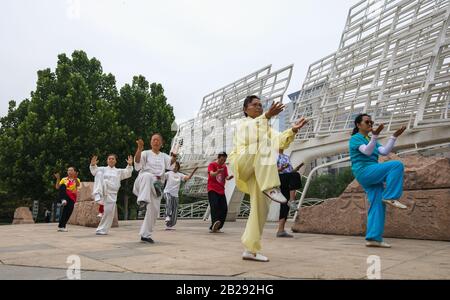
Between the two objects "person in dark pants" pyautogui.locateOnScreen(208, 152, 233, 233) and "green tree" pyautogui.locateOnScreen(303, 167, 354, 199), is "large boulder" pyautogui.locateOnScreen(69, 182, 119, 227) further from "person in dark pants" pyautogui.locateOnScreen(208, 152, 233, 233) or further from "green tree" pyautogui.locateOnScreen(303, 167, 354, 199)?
"green tree" pyautogui.locateOnScreen(303, 167, 354, 199)

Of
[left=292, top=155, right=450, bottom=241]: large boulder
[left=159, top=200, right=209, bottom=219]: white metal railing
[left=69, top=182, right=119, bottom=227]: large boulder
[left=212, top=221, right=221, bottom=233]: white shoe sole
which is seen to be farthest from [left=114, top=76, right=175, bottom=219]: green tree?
[left=292, top=155, right=450, bottom=241]: large boulder

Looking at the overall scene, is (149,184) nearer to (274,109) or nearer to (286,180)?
(286,180)

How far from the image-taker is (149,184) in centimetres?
556

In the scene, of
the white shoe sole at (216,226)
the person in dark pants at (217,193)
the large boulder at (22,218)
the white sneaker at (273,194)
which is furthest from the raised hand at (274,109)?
the large boulder at (22,218)

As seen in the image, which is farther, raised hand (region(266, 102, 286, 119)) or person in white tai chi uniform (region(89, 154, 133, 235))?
person in white tai chi uniform (region(89, 154, 133, 235))

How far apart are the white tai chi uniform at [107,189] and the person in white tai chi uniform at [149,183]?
1784mm

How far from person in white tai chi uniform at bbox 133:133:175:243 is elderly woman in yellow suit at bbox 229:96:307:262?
2002 millimetres

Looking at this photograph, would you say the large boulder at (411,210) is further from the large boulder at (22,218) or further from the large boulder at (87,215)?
the large boulder at (22,218)

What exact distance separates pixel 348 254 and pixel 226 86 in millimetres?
17508

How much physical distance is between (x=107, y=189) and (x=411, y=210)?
5.66 meters

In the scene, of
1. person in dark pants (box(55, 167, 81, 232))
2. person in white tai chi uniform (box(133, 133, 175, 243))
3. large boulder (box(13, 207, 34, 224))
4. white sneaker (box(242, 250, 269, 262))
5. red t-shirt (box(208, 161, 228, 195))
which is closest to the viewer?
white sneaker (box(242, 250, 269, 262))

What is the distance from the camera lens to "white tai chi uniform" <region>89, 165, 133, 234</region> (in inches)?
297

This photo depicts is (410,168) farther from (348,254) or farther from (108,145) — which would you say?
(108,145)
